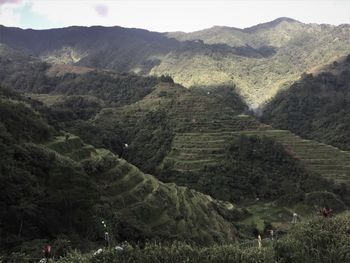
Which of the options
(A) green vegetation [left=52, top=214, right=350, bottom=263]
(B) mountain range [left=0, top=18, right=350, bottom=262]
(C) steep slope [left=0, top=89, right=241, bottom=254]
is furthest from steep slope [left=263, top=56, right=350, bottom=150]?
(A) green vegetation [left=52, top=214, right=350, bottom=263]

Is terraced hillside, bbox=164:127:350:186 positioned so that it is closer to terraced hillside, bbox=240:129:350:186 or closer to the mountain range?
terraced hillside, bbox=240:129:350:186

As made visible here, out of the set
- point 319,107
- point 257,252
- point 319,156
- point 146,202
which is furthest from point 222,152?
point 319,107

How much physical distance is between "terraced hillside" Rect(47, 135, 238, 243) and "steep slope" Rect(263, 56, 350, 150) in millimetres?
69242

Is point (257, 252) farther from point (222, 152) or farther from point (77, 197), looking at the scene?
point (222, 152)

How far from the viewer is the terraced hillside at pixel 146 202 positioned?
44.0 meters

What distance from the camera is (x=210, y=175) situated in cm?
7975

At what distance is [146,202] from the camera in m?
46.3

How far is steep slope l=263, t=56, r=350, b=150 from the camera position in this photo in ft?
→ 431

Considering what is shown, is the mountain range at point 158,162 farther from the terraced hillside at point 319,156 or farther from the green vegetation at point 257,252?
the green vegetation at point 257,252

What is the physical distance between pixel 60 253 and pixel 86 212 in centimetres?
1009

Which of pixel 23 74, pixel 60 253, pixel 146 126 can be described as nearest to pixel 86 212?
pixel 60 253

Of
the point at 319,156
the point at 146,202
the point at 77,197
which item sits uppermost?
the point at 77,197

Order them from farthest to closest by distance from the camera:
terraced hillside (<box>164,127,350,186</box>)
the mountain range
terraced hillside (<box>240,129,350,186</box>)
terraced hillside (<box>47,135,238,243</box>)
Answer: terraced hillside (<box>240,129,350,186</box>) → terraced hillside (<box>164,127,350,186</box>) → terraced hillside (<box>47,135,238,243</box>) → the mountain range

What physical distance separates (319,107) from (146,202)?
12712 cm
